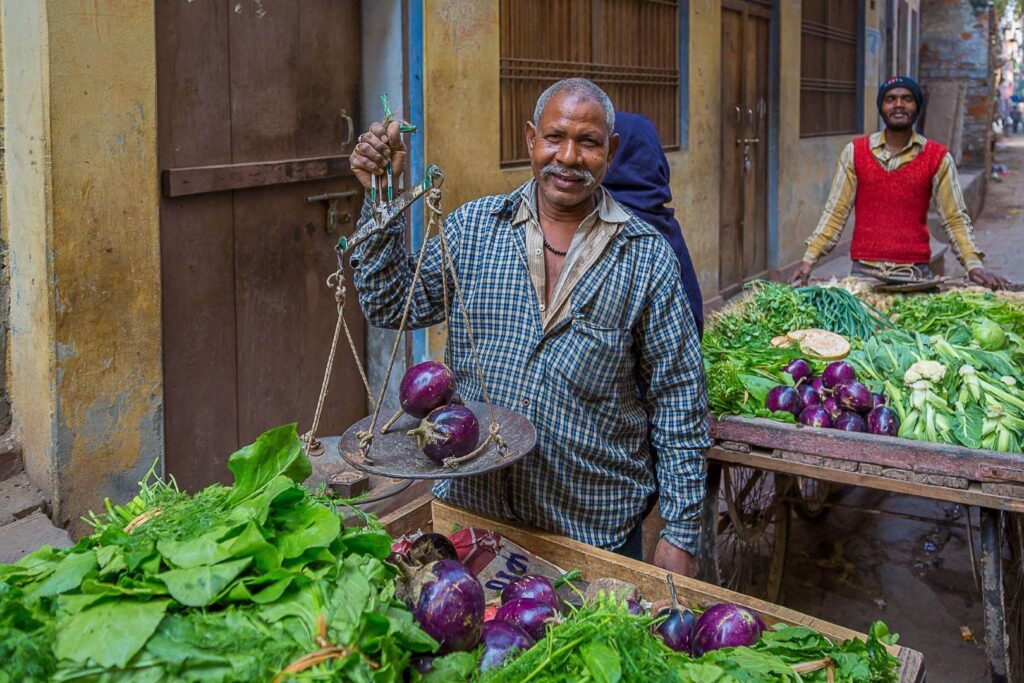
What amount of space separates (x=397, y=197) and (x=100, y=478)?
1.95 m

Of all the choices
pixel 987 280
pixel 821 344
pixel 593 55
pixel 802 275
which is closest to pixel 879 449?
pixel 821 344

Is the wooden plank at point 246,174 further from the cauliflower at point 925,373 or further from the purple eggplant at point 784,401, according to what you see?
the cauliflower at point 925,373

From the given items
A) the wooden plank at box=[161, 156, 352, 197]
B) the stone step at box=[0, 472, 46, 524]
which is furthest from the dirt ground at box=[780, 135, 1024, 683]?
the stone step at box=[0, 472, 46, 524]

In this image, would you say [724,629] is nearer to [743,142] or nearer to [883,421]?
[883,421]

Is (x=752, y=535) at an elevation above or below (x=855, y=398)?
below

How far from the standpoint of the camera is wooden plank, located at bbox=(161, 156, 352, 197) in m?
3.87

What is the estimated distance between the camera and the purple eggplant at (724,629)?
187 cm

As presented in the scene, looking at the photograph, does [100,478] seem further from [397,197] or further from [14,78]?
[397,197]

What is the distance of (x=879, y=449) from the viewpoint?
3195 millimetres

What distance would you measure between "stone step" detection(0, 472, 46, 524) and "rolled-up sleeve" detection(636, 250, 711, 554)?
2.20 metres

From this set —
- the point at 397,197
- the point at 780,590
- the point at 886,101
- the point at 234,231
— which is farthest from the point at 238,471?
the point at 886,101

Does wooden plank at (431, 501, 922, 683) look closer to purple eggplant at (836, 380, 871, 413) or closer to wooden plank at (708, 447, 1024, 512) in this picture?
wooden plank at (708, 447, 1024, 512)

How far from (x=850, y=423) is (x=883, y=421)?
114 millimetres

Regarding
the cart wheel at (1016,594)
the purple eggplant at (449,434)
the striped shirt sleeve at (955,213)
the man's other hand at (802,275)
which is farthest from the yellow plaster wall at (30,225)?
the striped shirt sleeve at (955,213)
